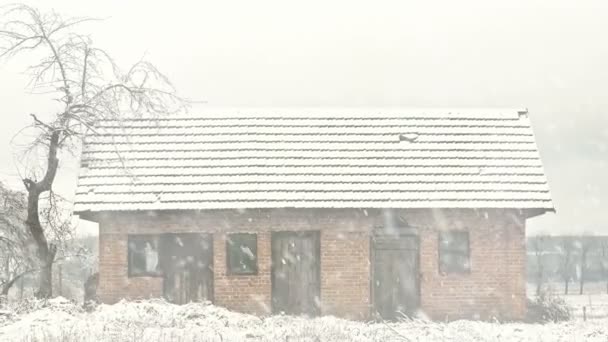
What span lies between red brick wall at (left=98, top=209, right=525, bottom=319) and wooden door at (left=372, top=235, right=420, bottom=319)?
0.23 m

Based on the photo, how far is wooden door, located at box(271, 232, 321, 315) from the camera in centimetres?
1900

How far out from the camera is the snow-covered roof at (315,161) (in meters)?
19.1

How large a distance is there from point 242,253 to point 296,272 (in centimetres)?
148

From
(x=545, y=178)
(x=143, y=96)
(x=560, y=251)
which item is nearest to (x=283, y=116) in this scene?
(x=143, y=96)

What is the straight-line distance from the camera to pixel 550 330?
55.6 feet

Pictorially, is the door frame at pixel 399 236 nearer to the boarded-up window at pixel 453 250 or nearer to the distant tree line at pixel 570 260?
the boarded-up window at pixel 453 250

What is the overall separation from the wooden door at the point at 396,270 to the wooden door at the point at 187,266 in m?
4.31

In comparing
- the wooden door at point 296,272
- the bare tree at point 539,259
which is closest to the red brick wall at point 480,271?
the wooden door at point 296,272

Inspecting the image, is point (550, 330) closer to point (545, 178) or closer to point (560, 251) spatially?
point (545, 178)

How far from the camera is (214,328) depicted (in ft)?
50.1

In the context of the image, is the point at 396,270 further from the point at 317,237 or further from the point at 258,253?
the point at 258,253


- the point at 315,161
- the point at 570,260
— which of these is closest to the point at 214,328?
the point at 315,161

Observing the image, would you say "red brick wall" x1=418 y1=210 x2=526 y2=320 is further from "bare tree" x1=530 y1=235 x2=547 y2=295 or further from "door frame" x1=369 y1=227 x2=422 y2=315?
"bare tree" x1=530 y1=235 x2=547 y2=295

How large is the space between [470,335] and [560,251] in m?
104
